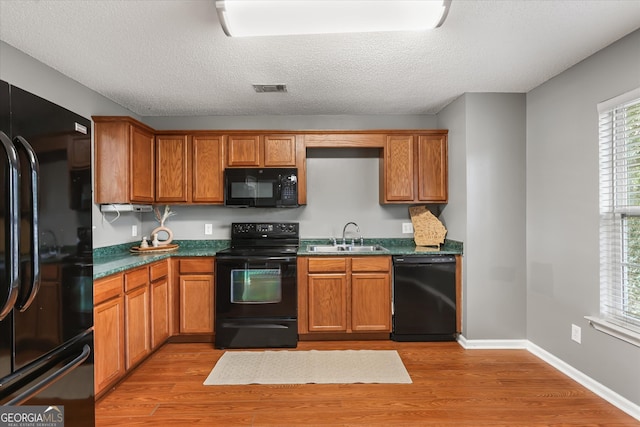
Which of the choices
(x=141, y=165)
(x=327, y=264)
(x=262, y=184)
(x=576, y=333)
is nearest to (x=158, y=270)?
(x=141, y=165)

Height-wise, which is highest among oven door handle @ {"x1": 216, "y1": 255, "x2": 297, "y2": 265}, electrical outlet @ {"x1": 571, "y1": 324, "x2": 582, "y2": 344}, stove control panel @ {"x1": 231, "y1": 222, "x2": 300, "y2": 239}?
stove control panel @ {"x1": 231, "y1": 222, "x2": 300, "y2": 239}

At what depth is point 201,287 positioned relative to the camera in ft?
10.8

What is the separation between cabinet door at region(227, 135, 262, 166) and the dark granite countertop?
3.16 ft

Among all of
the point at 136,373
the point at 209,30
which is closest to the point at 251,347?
the point at 136,373

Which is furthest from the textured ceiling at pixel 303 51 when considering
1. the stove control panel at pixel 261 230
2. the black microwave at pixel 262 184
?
the stove control panel at pixel 261 230

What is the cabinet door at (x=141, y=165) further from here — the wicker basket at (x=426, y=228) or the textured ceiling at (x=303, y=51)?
the wicker basket at (x=426, y=228)

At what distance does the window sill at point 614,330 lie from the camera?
6.70 feet

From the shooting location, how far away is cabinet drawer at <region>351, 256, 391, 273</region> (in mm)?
3273

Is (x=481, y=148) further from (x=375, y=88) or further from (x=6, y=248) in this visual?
(x=6, y=248)

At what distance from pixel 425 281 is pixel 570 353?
1.21 meters

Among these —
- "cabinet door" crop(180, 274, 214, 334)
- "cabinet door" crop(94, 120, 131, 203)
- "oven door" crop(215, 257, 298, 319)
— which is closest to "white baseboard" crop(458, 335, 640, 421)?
"oven door" crop(215, 257, 298, 319)

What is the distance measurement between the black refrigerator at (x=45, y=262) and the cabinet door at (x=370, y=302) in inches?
86.4

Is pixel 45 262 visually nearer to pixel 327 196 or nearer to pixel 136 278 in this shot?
pixel 136 278

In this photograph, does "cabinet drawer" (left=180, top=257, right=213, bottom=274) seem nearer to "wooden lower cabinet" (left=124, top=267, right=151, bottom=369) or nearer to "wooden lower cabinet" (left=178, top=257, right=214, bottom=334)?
"wooden lower cabinet" (left=178, top=257, right=214, bottom=334)
